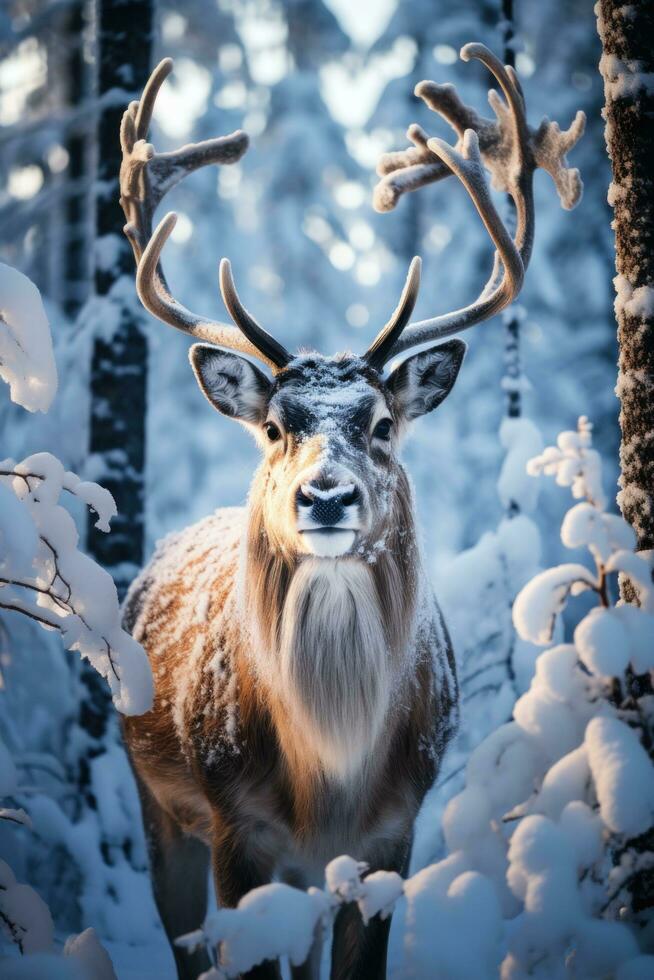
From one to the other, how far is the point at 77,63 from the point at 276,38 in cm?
432

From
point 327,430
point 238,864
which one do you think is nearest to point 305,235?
point 327,430

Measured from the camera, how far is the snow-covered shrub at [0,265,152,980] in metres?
2.66

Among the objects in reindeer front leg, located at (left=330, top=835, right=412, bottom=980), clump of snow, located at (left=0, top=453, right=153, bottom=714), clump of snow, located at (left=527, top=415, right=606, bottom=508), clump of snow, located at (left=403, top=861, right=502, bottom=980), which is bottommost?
reindeer front leg, located at (left=330, top=835, right=412, bottom=980)

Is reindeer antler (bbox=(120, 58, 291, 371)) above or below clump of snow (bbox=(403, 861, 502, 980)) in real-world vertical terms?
above

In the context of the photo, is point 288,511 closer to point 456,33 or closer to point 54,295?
point 54,295

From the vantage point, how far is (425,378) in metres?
3.99

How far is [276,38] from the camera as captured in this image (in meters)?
12.7

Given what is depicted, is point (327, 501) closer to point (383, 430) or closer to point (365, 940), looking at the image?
point (383, 430)

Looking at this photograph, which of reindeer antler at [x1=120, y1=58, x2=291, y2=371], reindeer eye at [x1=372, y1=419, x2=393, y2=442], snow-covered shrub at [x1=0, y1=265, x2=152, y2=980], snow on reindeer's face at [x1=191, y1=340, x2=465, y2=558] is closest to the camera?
snow-covered shrub at [x1=0, y1=265, x2=152, y2=980]

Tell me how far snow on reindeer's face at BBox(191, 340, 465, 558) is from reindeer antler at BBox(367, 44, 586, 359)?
0.18 meters

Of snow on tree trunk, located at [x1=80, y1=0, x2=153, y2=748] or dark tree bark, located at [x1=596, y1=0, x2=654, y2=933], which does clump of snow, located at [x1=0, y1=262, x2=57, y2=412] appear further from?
snow on tree trunk, located at [x1=80, y1=0, x2=153, y2=748]

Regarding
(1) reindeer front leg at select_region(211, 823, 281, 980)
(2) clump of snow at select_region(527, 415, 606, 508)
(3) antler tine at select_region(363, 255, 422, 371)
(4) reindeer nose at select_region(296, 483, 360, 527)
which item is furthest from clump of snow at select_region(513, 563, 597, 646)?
(1) reindeer front leg at select_region(211, 823, 281, 980)

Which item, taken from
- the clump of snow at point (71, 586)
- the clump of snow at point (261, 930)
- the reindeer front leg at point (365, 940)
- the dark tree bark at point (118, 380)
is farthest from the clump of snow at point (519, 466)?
the clump of snow at point (261, 930)

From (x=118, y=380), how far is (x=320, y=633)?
10.4ft
